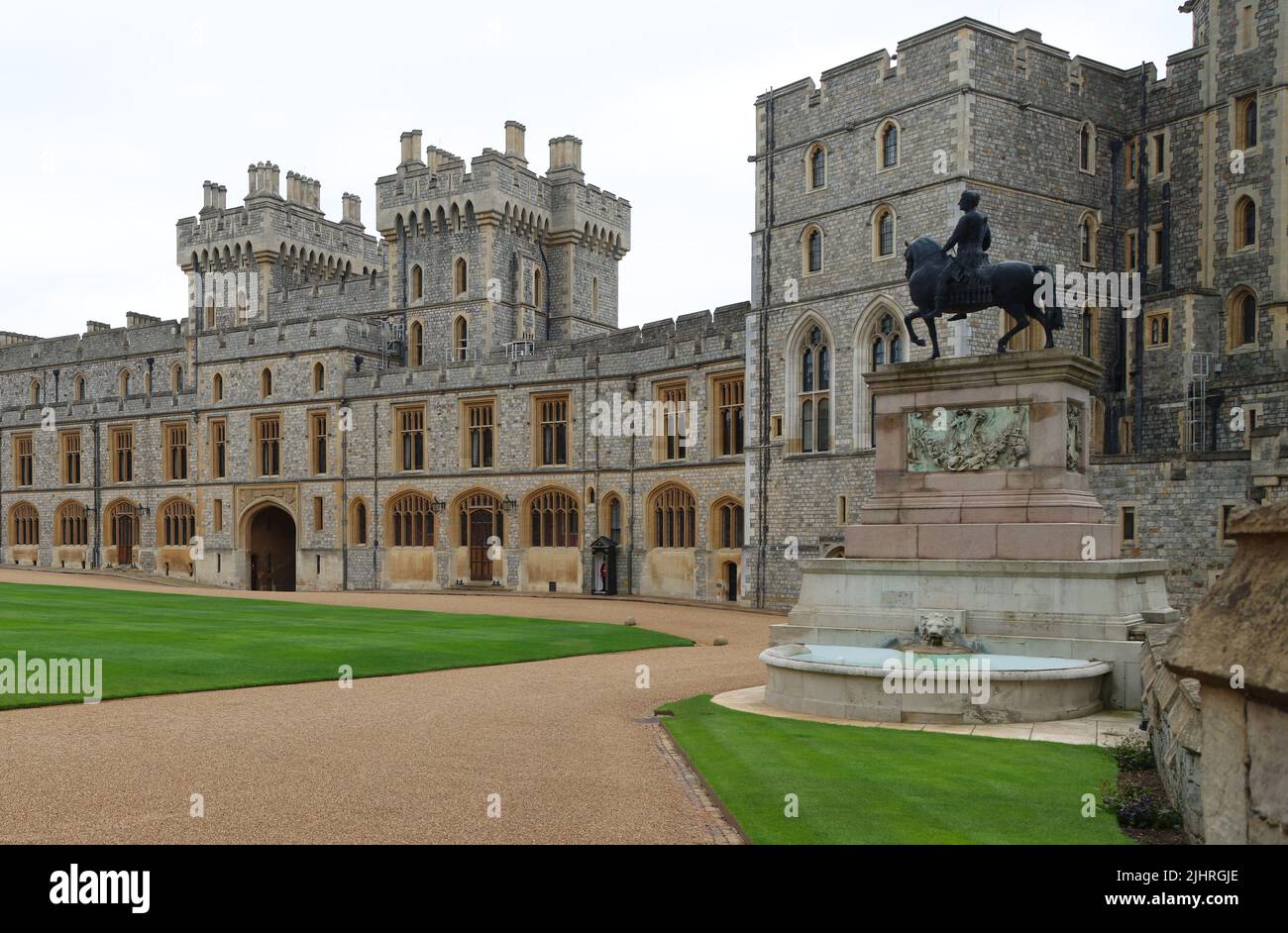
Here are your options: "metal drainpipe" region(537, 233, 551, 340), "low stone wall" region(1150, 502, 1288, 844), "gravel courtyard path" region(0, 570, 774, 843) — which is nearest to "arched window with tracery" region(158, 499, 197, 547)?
"metal drainpipe" region(537, 233, 551, 340)

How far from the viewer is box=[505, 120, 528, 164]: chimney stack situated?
170 ft

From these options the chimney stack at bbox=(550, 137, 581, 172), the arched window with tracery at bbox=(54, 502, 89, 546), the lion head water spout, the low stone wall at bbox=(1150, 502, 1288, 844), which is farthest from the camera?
the arched window with tracery at bbox=(54, 502, 89, 546)

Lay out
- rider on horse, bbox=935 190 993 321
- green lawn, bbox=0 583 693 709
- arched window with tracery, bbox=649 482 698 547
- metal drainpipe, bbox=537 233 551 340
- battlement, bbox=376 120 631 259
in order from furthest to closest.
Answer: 1. metal drainpipe, bbox=537 233 551 340
2. battlement, bbox=376 120 631 259
3. arched window with tracery, bbox=649 482 698 547
4. rider on horse, bbox=935 190 993 321
5. green lawn, bbox=0 583 693 709

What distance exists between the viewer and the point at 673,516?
40.5 meters

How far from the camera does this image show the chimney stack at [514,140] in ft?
170

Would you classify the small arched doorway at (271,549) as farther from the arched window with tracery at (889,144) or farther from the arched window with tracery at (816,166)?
the arched window with tracery at (889,144)

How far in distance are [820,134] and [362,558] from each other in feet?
84.2

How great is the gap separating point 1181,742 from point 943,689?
5.66m

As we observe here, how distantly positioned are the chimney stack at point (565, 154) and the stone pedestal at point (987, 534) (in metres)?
38.9

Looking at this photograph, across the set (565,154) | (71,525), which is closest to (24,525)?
(71,525)

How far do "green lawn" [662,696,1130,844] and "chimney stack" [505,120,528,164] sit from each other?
1693 inches

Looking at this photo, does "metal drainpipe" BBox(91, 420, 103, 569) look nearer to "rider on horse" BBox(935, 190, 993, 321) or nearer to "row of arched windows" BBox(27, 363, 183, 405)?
"row of arched windows" BBox(27, 363, 183, 405)

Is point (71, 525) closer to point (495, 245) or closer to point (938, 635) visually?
point (495, 245)

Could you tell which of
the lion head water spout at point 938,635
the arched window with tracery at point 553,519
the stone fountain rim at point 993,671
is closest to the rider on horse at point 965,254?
the lion head water spout at point 938,635
